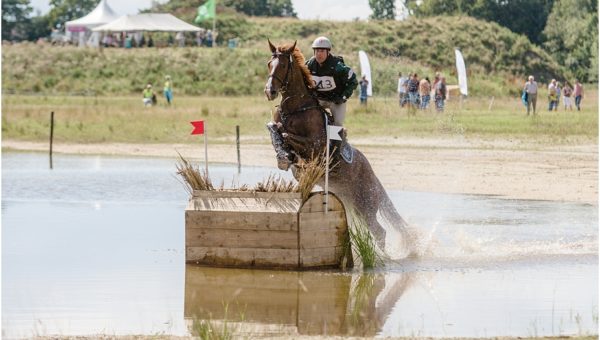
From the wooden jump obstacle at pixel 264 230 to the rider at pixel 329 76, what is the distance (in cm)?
147

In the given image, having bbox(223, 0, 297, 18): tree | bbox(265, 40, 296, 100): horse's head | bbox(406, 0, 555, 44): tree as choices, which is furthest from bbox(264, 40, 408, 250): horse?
bbox(223, 0, 297, 18): tree

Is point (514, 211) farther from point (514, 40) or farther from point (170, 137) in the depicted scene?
point (514, 40)

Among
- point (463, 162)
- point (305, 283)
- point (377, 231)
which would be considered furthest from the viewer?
point (463, 162)

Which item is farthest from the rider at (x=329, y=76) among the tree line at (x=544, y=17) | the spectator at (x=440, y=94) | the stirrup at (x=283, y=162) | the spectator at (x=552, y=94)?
the tree line at (x=544, y=17)

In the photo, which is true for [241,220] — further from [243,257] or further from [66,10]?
[66,10]

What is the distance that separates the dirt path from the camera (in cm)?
2442

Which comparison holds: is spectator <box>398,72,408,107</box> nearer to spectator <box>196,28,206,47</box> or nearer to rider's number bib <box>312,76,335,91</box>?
rider's number bib <box>312,76,335,91</box>

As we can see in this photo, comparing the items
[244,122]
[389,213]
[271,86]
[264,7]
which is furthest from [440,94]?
[264,7]

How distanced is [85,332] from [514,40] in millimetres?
82731

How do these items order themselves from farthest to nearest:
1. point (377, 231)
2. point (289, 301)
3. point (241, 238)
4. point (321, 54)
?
point (377, 231) < point (321, 54) < point (241, 238) < point (289, 301)

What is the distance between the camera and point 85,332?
10156 millimetres

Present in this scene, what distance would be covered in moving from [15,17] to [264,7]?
22903 mm

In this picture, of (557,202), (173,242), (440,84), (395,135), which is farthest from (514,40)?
(173,242)

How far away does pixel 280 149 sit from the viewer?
14172mm
